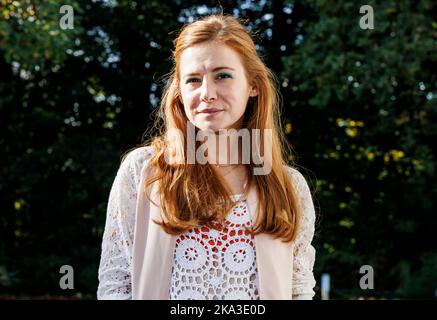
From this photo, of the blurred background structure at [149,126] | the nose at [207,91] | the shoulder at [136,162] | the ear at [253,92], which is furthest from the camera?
the blurred background structure at [149,126]

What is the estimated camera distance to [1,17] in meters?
7.05

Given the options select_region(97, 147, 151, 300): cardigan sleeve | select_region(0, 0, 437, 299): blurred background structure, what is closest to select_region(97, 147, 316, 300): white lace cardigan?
select_region(97, 147, 151, 300): cardigan sleeve

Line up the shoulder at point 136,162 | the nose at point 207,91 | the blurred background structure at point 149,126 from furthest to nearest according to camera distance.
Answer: the blurred background structure at point 149,126 < the shoulder at point 136,162 < the nose at point 207,91

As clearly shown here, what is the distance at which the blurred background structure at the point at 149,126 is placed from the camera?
28.4 ft

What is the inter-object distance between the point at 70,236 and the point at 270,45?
430cm

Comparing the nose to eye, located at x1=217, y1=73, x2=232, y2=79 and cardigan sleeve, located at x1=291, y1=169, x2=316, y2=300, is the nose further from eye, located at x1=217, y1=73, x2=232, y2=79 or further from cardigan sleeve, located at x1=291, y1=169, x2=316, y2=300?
cardigan sleeve, located at x1=291, y1=169, x2=316, y2=300

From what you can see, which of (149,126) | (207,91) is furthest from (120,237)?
(149,126)

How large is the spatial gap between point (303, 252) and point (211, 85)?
623mm

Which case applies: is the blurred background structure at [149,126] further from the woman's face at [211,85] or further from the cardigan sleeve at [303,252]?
the woman's face at [211,85]

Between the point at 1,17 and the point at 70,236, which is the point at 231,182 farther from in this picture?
the point at 70,236

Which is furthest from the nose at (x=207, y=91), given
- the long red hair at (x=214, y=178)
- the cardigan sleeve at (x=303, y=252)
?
the cardigan sleeve at (x=303, y=252)

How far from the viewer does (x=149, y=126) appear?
9.46 m

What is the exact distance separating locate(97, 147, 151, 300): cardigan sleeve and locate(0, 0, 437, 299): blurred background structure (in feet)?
21.6

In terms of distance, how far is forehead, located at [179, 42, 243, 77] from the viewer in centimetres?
171
